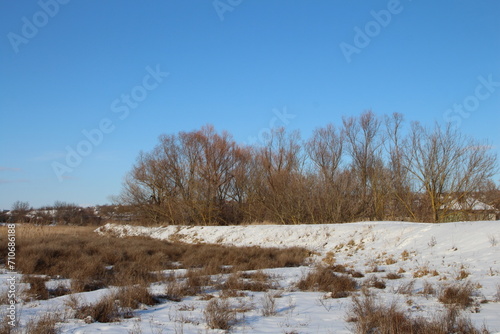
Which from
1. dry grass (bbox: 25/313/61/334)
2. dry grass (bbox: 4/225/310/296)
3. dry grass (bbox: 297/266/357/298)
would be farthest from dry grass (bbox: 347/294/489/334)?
dry grass (bbox: 4/225/310/296)

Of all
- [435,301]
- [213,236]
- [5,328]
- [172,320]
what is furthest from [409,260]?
[213,236]

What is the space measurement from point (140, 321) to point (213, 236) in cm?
2089

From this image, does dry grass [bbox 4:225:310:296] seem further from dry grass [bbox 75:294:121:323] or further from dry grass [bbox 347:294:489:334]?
dry grass [bbox 347:294:489:334]

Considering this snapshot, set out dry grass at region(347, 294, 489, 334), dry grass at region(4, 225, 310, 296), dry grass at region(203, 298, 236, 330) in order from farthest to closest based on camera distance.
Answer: dry grass at region(4, 225, 310, 296) < dry grass at region(203, 298, 236, 330) < dry grass at region(347, 294, 489, 334)

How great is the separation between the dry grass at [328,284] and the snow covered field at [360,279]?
395 millimetres

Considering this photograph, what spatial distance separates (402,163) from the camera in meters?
28.8

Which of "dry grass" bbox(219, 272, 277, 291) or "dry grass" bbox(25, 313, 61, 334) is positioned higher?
"dry grass" bbox(25, 313, 61, 334)

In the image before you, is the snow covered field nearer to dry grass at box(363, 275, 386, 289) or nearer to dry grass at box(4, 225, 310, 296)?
dry grass at box(363, 275, 386, 289)

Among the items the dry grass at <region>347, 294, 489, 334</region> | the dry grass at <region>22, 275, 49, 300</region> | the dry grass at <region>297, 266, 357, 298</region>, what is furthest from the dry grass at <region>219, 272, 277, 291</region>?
the dry grass at <region>22, 275, 49, 300</region>

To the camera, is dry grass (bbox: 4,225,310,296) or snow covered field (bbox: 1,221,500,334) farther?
dry grass (bbox: 4,225,310,296)

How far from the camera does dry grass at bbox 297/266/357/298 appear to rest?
325 inches

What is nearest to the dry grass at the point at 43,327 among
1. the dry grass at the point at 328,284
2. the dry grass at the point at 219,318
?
the dry grass at the point at 219,318

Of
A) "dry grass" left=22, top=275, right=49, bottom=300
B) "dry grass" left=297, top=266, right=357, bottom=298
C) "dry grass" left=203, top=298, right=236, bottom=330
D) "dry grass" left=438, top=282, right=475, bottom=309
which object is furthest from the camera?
"dry grass" left=297, top=266, right=357, bottom=298

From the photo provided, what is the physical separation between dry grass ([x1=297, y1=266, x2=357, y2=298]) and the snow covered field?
15.6 inches
